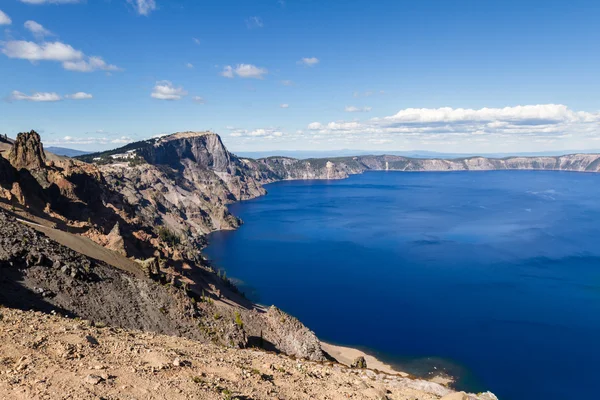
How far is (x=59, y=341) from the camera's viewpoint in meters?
26.6

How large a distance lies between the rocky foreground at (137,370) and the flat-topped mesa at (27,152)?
3331 inches

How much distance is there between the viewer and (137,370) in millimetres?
25516

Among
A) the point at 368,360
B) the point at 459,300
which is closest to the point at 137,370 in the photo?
the point at 368,360

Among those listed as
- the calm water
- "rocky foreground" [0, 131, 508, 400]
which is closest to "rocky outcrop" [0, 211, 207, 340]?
"rocky foreground" [0, 131, 508, 400]

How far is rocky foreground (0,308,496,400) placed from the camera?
22.1 metres

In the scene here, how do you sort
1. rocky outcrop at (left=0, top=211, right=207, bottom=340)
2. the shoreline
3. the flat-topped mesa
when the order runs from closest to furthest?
rocky outcrop at (left=0, top=211, right=207, bottom=340)
the shoreline
the flat-topped mesa

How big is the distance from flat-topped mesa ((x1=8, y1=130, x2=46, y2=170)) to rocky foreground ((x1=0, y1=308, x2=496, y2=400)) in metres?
84.6

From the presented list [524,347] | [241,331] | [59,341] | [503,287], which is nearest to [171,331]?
[241,331]

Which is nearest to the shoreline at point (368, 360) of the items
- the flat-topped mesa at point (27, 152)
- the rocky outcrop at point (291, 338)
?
the rocky outcrop at point (291, 338)

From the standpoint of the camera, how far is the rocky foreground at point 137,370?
2209 cm

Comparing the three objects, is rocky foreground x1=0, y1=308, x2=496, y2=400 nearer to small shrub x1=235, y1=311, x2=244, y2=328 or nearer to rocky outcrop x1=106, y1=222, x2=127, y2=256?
small shrub x1=235, y1=311, x2=244, y2=328

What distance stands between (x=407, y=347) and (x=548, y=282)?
3036 inches

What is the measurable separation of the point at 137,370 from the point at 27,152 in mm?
97783

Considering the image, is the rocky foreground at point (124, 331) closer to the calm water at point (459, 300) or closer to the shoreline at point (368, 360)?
the shoreline at point (368, 360)
